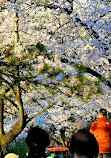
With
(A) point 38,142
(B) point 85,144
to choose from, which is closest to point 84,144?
(B) point 85,144

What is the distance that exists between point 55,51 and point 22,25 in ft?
5.70

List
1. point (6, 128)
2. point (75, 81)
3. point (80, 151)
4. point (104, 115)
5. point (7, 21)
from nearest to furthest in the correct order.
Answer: point (80, 151) → point (104, 115) → point (75, 81) → point (7, 21) → point (6, 128)

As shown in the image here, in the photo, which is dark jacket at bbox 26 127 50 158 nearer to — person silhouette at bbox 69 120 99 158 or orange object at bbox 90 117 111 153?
person silhouette at bbox 69 120 99 158

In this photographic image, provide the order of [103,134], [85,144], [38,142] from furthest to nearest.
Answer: [103,134] < [85,144] < [38,142]

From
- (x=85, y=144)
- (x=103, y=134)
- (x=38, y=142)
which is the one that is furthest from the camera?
(x=103, y=134)

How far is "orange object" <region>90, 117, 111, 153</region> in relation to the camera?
326 inches

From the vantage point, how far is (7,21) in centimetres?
1376

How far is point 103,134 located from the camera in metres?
8.35

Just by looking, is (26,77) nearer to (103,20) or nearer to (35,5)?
(35,5)

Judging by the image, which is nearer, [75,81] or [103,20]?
[75,81]

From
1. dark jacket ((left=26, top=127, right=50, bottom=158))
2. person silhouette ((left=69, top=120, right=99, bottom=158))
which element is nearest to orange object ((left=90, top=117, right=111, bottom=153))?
person silhouette ((left=69, top=120, right=99, bottom=158))

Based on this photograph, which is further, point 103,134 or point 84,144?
point 103,134

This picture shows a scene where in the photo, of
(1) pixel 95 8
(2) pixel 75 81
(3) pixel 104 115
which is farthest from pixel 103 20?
(3) pixel 104 115

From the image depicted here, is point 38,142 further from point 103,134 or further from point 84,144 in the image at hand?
point 103,134
